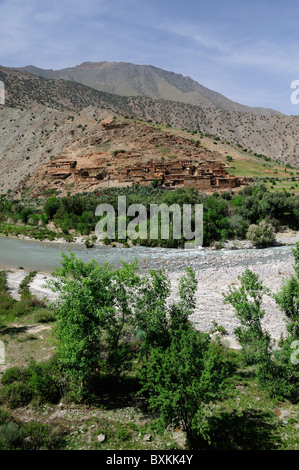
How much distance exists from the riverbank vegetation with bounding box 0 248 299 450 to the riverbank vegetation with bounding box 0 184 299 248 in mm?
19924

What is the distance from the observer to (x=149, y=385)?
7.65 metres

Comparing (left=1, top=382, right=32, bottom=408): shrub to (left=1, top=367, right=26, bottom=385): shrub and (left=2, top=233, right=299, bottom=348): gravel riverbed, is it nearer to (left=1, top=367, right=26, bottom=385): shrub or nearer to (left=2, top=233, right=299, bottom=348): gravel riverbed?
(left=1, top=367, right=26, bottom=385): shrub

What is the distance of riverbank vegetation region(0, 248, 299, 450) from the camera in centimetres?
682

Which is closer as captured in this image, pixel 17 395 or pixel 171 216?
pixel 17 395

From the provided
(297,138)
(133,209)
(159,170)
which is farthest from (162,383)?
(297,138)

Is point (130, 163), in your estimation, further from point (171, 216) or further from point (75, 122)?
point (75, 122)

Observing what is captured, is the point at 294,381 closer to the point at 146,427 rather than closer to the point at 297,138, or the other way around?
the point at 146,427

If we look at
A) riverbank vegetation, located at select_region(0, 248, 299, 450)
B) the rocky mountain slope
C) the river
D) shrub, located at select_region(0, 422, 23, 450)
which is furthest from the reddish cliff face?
shrub, located at select_region(0, 422, 23, 450)
